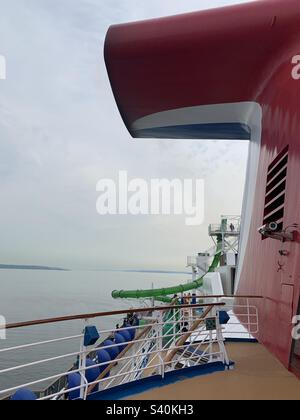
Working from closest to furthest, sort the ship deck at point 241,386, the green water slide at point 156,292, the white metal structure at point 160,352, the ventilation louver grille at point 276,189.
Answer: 1. the white metal structure at point 160,352
2. the ship deck at point 241,386
3. the ventilation louver grille at point 276,189
4. the green water slide at point 156,292

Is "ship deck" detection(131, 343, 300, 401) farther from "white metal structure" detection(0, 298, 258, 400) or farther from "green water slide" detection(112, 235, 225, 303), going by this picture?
"green water slide" detection(112, 235, 225, 303)

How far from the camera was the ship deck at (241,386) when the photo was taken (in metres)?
2.94

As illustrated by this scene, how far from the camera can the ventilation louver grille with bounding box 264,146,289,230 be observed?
4457mm

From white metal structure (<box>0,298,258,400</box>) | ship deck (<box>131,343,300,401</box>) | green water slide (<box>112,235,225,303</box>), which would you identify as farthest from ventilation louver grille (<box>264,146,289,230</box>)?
green water slide (<box>112,235,225,303</box>)

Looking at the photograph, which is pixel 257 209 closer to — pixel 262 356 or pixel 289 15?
pixel 262 356

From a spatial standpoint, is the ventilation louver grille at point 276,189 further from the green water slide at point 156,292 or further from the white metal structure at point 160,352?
the green water slide at point 156,292

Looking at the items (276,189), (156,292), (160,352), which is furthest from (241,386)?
(156,292)

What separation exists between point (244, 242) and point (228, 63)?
336cm

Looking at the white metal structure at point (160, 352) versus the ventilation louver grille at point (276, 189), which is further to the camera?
the ventilation louver grille at point (276, 189)

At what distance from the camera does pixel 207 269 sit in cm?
1515

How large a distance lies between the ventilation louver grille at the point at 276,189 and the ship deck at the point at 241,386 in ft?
5.23

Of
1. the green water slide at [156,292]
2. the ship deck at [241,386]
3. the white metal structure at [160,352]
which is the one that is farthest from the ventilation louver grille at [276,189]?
the green water slide at [156,292]

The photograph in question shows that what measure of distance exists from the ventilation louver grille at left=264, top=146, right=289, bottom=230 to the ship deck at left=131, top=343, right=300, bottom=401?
1.59 meters
